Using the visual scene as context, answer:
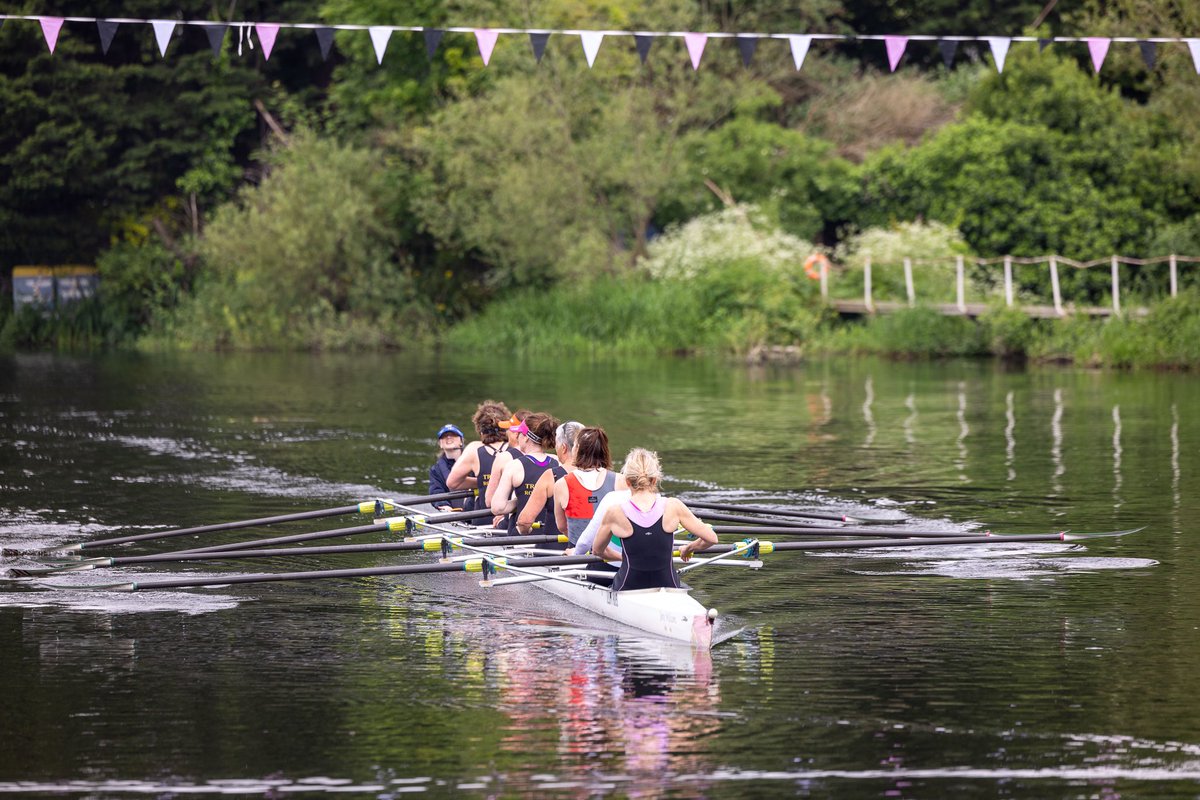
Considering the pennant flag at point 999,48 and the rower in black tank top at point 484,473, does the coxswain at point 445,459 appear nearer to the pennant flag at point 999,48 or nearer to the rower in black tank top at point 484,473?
the rower in black tank top at point 484,473

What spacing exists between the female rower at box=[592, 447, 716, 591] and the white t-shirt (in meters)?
0.05

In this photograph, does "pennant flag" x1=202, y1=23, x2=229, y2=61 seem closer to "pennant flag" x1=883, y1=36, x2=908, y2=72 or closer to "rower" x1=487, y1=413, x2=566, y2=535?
"pennant flag" x1=883, y1=36, x2=908, y2=72

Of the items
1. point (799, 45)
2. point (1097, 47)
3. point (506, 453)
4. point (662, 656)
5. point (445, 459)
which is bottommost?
Result: point (662, 656)

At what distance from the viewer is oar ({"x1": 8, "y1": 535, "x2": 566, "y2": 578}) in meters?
11.7

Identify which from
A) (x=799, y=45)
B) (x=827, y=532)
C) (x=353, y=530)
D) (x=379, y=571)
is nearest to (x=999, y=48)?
(x=799, y=45)

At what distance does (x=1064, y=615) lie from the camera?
1105 centimetres

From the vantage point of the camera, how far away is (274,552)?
12500 mm

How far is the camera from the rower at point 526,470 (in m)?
12.3

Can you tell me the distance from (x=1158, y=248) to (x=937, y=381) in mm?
9189

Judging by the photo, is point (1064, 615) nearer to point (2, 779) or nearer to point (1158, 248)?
point (2, 779)

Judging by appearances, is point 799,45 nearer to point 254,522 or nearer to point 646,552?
point 254,522

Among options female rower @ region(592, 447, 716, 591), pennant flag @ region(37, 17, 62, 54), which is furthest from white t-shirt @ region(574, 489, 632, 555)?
pennant flag @ region(37, 17, 62, 54)

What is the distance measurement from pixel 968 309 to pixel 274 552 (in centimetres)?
2576

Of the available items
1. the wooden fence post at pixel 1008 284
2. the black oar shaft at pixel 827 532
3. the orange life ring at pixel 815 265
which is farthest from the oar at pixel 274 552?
the orange life ring at pixel 815 265
